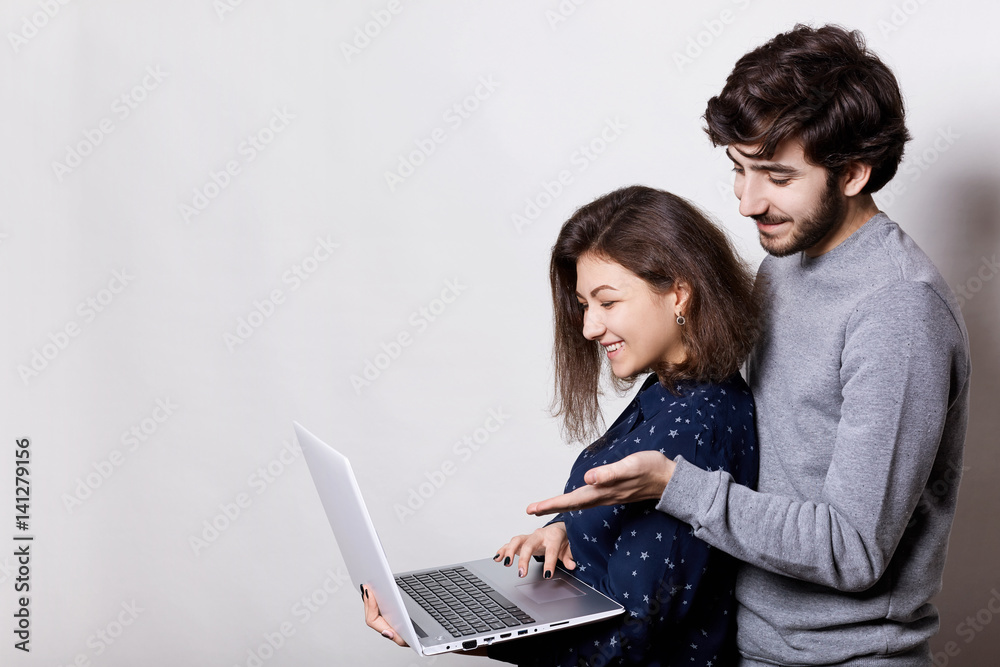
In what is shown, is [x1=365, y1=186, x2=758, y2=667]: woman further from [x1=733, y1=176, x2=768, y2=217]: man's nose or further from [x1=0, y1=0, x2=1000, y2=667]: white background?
[x1=0, y1=0, x2=1000, y2=667]: white background

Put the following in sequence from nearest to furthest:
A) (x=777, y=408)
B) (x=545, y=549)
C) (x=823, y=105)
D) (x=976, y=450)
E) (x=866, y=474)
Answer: (x=866, y=474), (x=823, y=105), (x=777, y=408), (x=545, y=549), (x=976, y=450)

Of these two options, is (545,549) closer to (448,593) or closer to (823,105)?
(448,593)

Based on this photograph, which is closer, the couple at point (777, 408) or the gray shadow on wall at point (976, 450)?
the couple at point (777, 408)

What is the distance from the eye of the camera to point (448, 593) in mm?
1558

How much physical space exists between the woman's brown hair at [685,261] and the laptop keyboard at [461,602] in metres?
0.49

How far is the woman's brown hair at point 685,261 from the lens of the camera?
154cm

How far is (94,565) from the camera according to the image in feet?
10.2

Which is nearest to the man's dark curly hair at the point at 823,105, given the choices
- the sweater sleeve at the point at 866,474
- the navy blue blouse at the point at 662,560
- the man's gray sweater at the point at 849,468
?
the man's gray sweater at the point at 849,468

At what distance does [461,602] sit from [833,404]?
0.71m

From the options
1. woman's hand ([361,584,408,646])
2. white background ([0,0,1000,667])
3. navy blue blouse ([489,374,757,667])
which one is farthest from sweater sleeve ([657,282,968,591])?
white background ([0,0,1000,667])

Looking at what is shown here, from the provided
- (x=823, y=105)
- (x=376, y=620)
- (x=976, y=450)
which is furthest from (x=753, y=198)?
(x=976, y=450)

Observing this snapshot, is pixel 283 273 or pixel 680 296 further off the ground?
pixel 680 296

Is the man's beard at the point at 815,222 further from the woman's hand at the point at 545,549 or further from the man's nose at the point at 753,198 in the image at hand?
the woman's hand at the point at 545,549

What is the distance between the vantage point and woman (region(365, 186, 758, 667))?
1398mm
